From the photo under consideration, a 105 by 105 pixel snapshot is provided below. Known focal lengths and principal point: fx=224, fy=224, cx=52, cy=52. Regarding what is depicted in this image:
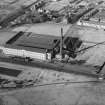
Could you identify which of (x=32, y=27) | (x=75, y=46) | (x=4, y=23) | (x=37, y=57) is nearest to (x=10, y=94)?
(x=37, y=57)

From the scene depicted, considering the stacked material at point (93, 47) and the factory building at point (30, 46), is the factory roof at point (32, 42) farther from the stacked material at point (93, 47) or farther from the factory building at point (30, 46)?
the stacked material at point (93, 47)

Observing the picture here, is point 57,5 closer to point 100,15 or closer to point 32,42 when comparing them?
point 100,15

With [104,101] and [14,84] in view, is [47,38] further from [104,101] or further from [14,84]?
[104,101]

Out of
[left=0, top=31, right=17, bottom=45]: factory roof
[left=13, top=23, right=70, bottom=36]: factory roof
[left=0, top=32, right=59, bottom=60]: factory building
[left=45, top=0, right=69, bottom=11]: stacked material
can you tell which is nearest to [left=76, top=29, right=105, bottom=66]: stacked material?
[left=13, top=23, right=70, bottom=36]: factory roof

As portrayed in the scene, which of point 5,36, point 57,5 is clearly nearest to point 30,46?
point 5,36

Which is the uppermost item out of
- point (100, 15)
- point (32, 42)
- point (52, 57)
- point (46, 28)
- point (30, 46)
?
point (100, 15)

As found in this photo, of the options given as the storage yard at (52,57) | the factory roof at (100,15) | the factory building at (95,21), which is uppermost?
the factory roof at (100,15)

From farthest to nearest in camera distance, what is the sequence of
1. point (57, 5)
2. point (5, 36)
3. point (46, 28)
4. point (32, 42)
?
point (57, 5), point (46, 28), point (5, 36), point (32, 42)

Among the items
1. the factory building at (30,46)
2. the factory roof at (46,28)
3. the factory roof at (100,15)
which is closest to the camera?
the factory building at (30,46)

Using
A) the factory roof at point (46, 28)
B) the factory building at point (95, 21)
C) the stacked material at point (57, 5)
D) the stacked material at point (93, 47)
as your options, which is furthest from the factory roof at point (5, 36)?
the stacked material at point (57, 5)
